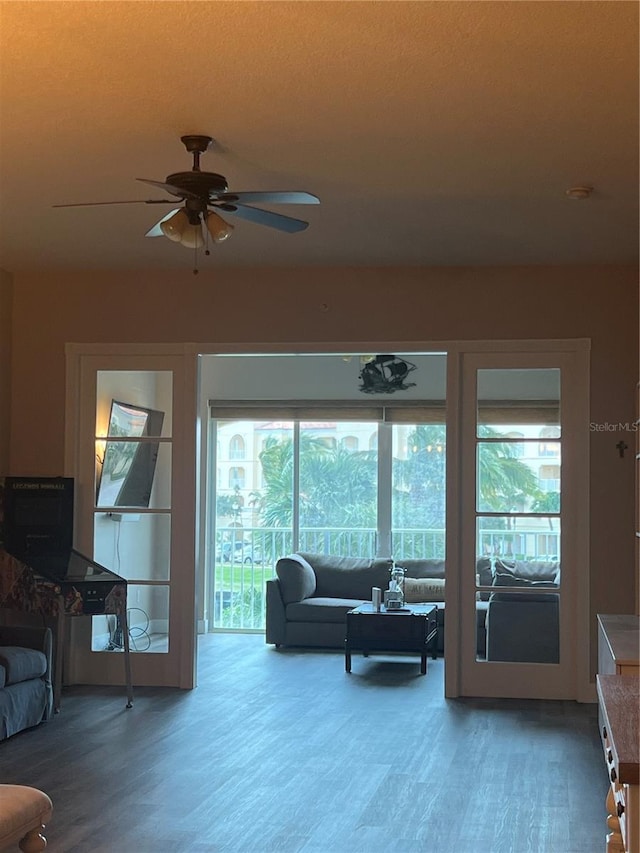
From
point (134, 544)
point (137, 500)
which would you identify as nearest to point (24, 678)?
point (134, 544)

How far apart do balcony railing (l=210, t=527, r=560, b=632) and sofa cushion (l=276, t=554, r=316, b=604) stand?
98cm

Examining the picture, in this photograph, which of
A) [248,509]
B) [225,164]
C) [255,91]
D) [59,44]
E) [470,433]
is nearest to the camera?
[59,44]

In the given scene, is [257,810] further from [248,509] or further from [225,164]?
[248,509]

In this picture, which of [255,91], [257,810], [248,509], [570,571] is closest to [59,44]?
[255,91]

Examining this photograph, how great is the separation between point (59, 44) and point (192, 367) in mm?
3587

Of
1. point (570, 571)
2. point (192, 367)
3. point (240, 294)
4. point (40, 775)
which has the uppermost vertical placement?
point (240, 294)

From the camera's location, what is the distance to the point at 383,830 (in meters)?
4.09

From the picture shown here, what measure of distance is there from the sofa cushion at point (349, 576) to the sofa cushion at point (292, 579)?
0.26 meters

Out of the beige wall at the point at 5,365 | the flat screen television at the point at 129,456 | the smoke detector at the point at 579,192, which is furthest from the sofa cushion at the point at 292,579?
the smoke detector at the point at 579,192

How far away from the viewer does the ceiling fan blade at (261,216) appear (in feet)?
13.8

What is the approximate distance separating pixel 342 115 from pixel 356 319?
9.24 ft

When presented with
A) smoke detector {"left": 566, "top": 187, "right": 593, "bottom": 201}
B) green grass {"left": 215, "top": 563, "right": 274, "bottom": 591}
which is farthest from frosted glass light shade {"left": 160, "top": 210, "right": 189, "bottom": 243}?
green grass {"left": 215, "top": 563, "right": 274, "bottom": 591}

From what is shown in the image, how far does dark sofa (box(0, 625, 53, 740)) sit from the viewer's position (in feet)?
17.8

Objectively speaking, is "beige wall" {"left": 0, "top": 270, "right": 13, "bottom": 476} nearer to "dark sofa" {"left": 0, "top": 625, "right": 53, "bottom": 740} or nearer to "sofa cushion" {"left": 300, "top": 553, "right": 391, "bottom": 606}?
"dark sofa" {"left": 0, "top": 625, "right": 53, "bottom": 740}
